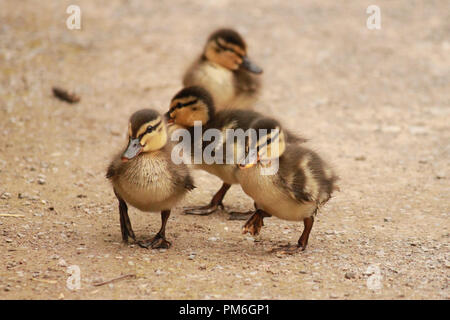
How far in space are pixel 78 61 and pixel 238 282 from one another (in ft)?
15.8

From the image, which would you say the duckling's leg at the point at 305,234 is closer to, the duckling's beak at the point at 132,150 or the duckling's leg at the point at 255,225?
the duckling's leg at the point at 255,225

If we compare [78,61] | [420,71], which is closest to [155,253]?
[78,61]

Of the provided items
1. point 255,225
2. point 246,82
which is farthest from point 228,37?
point 255,225

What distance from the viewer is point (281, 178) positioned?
156 inches

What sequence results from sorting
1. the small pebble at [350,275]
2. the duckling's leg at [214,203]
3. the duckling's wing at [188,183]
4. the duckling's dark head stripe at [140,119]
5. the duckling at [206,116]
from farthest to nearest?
the duckling's leg at [214,203]
the duckling at [206,116]
the duckling's wing at [188,183]
the duckling's dark head stripe at [140,119]
the small pebble at [350,275]

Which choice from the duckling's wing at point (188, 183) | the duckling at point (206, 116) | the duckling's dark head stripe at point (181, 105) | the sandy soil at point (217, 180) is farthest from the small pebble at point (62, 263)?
the duckling's dark head stripe at point (181, 105)

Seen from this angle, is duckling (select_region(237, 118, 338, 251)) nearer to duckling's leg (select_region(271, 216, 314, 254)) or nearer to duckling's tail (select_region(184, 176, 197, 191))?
duckling's leg (select_region(271, 216, 314, 254))

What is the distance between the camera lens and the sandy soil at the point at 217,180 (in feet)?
12.4

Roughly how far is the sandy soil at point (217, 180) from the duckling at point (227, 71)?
76 cm

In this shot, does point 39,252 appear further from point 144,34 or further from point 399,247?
point 144,34

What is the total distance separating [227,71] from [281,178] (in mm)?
1967

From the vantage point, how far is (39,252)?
157 inches

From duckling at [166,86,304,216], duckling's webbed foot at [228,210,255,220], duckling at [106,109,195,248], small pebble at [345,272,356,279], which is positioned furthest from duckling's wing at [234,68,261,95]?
small pebble at [345,272,356,279]

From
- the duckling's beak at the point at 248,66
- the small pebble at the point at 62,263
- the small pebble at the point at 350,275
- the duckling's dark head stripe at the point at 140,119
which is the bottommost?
the small pebble at the point at 350,275
